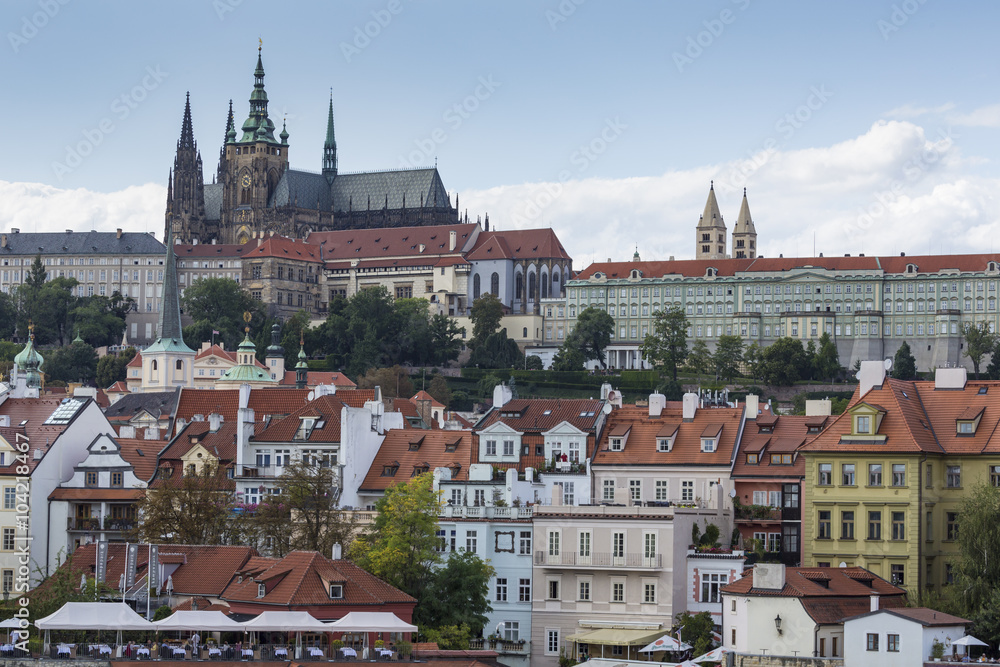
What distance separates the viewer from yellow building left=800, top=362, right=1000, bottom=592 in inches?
2522

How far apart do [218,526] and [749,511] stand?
1917cm

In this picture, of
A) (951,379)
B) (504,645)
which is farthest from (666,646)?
(951,379)

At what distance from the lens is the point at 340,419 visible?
79.2 metres

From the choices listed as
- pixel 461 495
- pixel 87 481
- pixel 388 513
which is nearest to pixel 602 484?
pixel 461 495

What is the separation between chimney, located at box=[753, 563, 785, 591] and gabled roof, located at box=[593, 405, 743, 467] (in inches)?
588

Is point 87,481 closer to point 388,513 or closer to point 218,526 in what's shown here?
point 218,526

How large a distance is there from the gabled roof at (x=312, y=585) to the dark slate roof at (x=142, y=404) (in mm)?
82103

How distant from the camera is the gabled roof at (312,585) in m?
60.0

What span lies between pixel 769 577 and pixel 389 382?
13100 centimetres

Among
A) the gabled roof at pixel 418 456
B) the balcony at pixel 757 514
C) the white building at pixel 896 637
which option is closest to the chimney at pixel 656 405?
the balcony at pixel 757 514

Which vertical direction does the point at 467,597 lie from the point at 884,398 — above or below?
below

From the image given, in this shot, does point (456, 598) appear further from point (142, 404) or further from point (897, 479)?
point (142, 404)

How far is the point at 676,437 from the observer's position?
245ft

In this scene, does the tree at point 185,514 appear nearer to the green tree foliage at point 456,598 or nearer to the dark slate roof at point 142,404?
the green tree foliage at point 456,598
